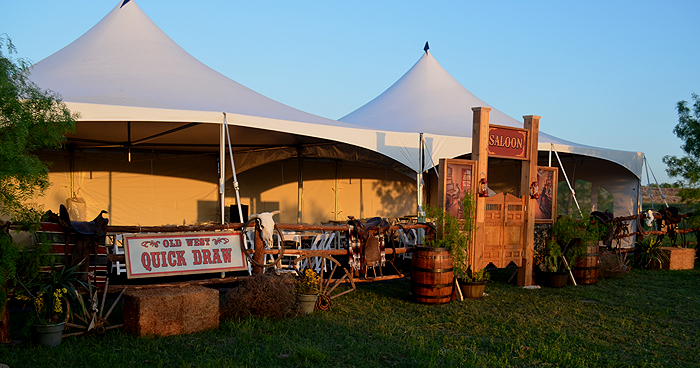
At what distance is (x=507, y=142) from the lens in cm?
700

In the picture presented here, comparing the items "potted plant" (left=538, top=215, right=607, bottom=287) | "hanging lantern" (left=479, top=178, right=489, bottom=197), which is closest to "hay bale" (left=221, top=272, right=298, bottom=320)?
"hanging lantern" (left=479, top=178, right=489, bottom=197)

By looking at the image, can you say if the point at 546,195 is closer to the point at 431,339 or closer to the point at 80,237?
Result: the point at 431,339

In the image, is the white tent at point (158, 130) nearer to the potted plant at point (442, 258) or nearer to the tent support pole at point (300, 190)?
the tent support pole at point (300, 190)

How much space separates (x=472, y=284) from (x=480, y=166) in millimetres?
1498

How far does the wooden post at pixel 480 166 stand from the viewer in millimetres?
6625

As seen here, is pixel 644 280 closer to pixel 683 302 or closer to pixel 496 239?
pixel 683 302

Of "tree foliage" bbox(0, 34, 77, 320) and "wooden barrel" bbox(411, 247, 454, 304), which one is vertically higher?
"tree foliage" bbox(0, 34, 77, 320)

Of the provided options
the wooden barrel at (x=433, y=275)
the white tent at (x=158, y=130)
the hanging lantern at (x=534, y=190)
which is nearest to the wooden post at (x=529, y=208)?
the hanging lantern at (x=534, y=190)

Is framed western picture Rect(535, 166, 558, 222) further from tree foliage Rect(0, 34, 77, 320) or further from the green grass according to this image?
tree foliage Rect(0, 34, 77, 320)

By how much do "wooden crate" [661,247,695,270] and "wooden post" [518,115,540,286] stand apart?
12.5ft

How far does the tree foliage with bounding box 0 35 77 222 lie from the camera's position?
137 inches

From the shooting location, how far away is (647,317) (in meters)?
5.49

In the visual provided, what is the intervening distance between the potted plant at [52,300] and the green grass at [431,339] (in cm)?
13

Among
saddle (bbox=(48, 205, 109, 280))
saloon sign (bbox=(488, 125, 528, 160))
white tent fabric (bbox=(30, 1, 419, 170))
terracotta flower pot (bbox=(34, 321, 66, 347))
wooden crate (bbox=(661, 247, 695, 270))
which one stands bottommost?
wooden crate (bbox=(661, 247, 695, 270))
